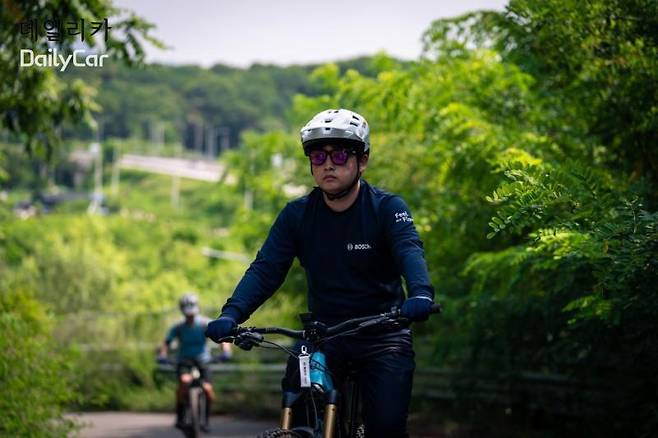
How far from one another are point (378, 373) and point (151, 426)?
1366cm

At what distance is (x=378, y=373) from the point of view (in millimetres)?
5754

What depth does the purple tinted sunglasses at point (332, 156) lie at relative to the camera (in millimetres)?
5969

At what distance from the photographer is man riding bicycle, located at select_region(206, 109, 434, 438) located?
5715 mm

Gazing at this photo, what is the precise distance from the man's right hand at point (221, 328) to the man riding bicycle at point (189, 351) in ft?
30.9

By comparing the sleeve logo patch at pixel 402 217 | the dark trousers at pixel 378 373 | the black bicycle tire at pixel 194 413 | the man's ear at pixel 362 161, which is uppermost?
the man's ear at pixel 362 161

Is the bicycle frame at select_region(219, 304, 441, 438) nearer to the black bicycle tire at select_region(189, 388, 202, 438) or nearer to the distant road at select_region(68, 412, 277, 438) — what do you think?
the black bicycle tire at select_region(189, 388, 202, 438)

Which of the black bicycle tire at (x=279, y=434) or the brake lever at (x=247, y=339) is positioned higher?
the brake lever at (x=247, y=339)

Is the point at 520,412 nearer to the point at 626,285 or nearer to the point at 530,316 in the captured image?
the point at 530,316

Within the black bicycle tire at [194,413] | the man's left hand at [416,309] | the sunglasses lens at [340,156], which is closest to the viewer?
the man's left hand at [416,309]

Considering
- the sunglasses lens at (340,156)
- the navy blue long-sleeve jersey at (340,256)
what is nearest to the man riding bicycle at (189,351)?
the navy blue long-sleeve jersey at (340,256)

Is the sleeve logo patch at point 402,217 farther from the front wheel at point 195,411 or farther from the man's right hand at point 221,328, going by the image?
the front wheel at point 195,411

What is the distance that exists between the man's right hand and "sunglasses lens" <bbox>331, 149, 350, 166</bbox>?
3.04ft

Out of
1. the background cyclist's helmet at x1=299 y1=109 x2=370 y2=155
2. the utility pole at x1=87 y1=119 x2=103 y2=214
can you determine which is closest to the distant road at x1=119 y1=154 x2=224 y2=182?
the utility pole at x1=87 y1=119 x2=103 y2=214

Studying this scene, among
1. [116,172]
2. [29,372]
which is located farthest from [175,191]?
[29,372]
